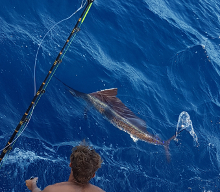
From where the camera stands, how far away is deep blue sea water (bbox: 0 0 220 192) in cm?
595

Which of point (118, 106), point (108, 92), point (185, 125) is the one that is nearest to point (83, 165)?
point (108, 92)

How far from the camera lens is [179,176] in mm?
7109

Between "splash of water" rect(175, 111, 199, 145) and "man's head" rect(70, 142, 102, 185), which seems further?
"splash of water" rect(175, 111, 199, 145)

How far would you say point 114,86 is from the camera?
28.5 feet

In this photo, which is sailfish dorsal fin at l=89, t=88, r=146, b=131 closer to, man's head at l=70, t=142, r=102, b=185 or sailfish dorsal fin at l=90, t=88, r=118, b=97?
sailfish dorsal fin at l=90, t=88, r=118, b=97

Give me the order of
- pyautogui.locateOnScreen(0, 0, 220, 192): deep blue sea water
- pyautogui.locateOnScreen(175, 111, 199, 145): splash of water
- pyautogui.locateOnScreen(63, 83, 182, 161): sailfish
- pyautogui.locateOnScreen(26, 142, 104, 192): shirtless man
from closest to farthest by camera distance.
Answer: pyautogui.locateOnScreen(26, 142, 104, 192): shirtless man
pyautogui.locateOnScreen(0, 0, 220, 192): deep blue sea water
pyautogui.locateOnScreen(63, 83, 182, 161): sailfish
pyautogui.locateOnScreen(175, 111, 199, 145): splash of water

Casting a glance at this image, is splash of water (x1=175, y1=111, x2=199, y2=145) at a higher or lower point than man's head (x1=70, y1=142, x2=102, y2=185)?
lower

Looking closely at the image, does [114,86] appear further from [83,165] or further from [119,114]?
[83,165]

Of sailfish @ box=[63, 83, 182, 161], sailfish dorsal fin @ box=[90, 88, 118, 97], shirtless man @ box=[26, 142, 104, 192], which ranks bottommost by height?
sailfish @ box=[63, 83, 182, 161]

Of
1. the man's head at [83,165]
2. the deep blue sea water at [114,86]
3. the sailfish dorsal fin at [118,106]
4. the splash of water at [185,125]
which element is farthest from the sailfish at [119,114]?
the man's head at [83,165]

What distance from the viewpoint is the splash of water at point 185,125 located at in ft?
27.6

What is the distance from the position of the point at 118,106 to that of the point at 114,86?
926 millimetres

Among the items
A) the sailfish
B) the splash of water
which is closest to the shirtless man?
the sailfish

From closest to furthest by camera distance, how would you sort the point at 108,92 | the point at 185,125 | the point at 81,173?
the point at 81,173
the point at 108,92
the point at 185,125
